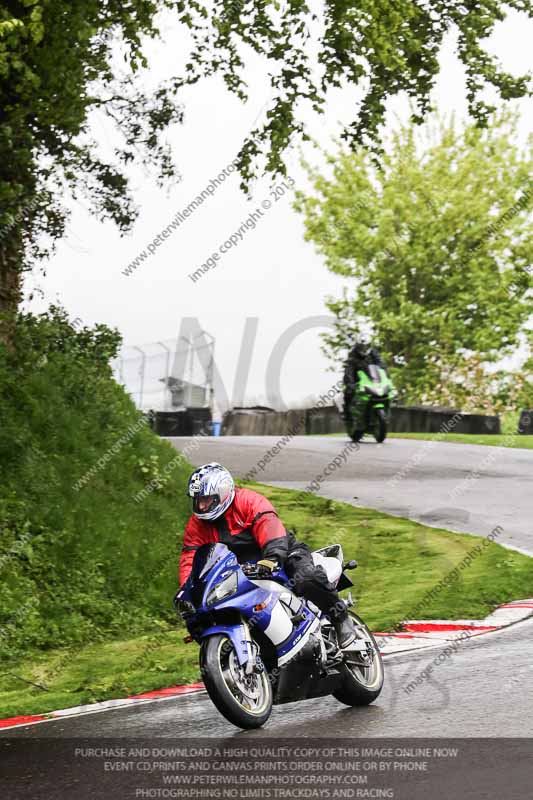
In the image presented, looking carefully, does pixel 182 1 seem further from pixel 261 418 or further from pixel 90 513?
pixel 261 418

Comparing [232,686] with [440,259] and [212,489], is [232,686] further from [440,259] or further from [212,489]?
[440,259]

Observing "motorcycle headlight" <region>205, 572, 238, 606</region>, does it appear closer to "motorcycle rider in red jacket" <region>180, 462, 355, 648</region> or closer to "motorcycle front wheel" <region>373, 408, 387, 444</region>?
"motorcycle rider in red jacket" <region>180, 462, 355, 648</region>

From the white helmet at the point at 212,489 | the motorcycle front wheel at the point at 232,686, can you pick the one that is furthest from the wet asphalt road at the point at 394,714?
the white helmet at the point at 212,489

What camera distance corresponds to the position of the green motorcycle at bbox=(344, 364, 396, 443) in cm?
2600

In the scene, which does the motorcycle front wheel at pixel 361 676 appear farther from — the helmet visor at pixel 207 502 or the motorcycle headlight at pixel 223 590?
the helmet visor at pixel 207 502

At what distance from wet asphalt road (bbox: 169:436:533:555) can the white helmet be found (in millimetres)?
8320

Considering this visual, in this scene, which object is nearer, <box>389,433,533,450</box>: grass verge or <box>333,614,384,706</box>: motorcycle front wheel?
<box>333,614,384,706</box>: motorcycle front wheel

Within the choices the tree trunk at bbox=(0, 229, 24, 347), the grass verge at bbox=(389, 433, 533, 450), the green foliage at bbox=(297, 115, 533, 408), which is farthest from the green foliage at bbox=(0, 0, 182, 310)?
the green foliage at bbox=(297, 115, 533, 408)

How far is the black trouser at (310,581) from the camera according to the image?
7.54 m

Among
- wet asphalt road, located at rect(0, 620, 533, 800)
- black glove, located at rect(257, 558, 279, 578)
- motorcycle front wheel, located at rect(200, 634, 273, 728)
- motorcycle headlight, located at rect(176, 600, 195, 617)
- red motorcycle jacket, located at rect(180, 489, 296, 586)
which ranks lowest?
wet asphalt road, located at rect(0, 620, 533, 800)

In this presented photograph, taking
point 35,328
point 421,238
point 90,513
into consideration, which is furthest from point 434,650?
point 421,238

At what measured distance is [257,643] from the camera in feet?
23.7

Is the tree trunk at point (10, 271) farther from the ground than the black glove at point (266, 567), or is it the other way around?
the tree trunk at point (10, 271)

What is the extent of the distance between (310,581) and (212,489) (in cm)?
91
